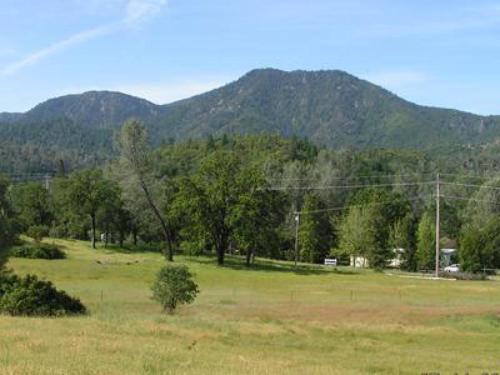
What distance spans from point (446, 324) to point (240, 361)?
935 inches

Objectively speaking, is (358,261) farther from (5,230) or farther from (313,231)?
(5,230)

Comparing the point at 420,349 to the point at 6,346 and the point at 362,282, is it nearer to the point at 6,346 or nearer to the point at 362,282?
the point at 6,346

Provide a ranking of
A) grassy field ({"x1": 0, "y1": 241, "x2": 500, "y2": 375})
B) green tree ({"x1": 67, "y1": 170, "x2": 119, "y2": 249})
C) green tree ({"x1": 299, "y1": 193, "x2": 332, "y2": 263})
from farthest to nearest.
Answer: green tree ({"x1": 299, "y1": 193, "x2": 332, "y2": 263}), green tree ({"x1": 67, "y1": 170, "x2": 119, "y2": 249}), grassy field ({"x1": 0, "y1": 241, "x2": 500, "y2": 375})

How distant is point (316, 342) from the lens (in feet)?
97.5

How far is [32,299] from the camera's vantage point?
1305 inches

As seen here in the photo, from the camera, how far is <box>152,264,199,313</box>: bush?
135ft

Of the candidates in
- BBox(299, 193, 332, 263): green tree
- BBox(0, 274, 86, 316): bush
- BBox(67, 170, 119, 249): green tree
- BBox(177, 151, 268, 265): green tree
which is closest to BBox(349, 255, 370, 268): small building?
BBox(299, 193, 332, 263): green tree

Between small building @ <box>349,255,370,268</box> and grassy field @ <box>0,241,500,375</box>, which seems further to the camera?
small building @ <box>349,255,370,268</box>

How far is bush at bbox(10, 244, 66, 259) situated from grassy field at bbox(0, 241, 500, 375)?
324 centimetres

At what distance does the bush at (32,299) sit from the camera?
108ft

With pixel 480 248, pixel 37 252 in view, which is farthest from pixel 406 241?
pixel 37 252

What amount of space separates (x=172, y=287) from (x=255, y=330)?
10064 mm

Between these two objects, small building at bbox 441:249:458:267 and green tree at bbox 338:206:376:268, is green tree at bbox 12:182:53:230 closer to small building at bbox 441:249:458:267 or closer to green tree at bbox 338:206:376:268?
green tree at bbox 338:206:376:268

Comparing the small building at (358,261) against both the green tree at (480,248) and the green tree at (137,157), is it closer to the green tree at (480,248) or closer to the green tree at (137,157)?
the green tree at (480,248)
